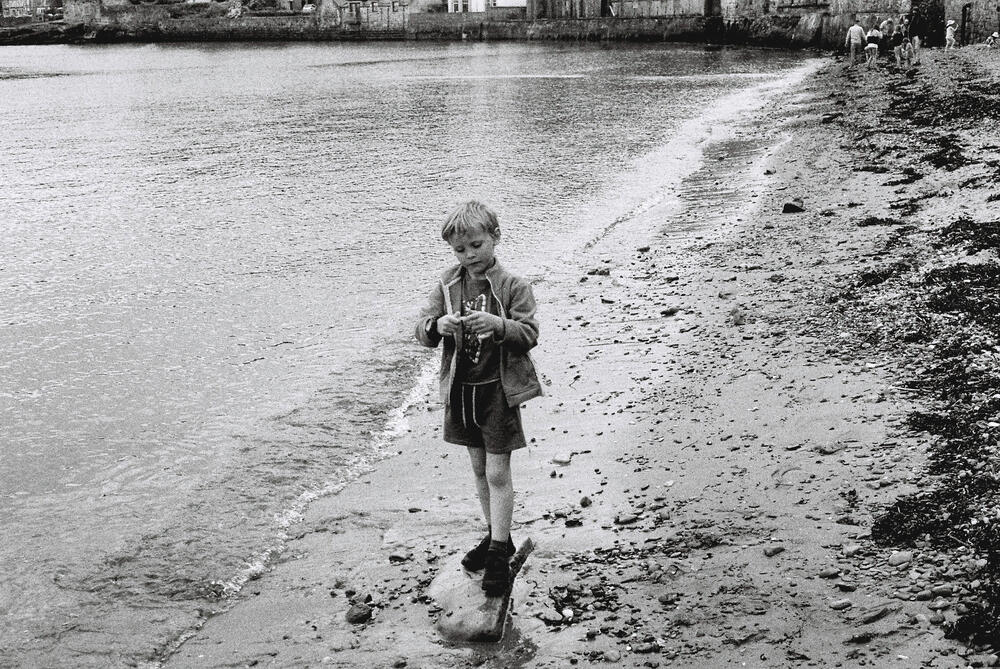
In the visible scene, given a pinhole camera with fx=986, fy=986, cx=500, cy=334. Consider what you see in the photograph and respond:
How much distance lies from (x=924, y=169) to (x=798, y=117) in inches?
458

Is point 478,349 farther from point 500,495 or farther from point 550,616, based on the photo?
point 550,616

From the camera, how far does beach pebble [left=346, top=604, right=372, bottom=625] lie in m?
4.48

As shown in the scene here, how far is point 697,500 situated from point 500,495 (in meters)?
1.18

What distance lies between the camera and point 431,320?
4359mm

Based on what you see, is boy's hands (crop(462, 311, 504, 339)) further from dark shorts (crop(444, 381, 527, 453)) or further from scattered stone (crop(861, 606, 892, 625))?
scattered stone (crop(861, 606, 892, 625))

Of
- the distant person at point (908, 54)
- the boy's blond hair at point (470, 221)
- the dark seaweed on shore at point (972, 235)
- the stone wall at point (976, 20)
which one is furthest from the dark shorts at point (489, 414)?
the stone wall at point (976, 20)

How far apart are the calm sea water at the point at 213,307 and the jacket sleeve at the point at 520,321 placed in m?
2.05

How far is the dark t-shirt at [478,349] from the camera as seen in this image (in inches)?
169

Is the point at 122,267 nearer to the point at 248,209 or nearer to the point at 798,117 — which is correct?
the point at 248,209

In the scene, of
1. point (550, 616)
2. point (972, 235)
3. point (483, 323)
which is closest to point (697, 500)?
point (550, 616)

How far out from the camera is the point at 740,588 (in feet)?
13.7

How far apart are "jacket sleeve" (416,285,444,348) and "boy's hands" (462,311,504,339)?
24 centimetres

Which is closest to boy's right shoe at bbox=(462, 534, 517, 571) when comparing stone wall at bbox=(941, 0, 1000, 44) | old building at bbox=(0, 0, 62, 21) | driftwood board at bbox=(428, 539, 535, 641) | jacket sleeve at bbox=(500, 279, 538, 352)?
driftwood board at bbox=(428, 539, 535, 641)

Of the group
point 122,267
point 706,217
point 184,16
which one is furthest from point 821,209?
point 184,16
